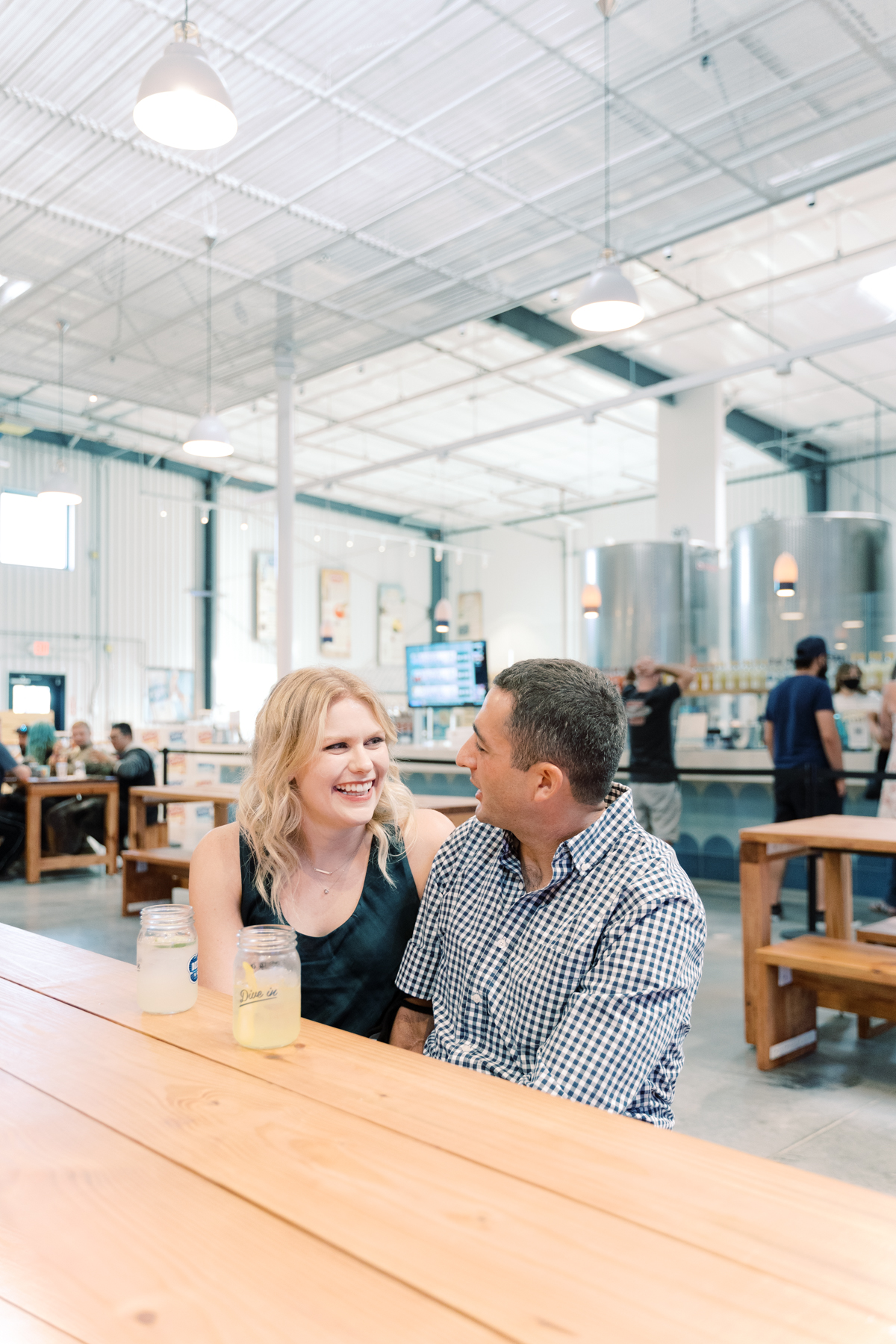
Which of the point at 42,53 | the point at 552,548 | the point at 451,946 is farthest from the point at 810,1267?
the point at 552,548

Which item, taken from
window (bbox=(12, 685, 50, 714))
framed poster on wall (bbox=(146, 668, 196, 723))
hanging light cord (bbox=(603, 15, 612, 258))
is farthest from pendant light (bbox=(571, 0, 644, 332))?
framed poster on wall (bbox=(146, 668, 196, 723))

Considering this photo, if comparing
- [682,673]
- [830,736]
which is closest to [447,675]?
[682,673]

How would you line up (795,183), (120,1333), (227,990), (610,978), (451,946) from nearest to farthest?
(120,1333) → (610,978) → (451,946) → (227,990) → (795,183)

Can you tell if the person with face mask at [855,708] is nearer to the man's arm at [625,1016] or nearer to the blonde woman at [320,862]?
Answer: the blonde woman at [320,862]

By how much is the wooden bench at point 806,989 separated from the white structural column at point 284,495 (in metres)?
6.49

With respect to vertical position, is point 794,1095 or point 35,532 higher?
point 35,532

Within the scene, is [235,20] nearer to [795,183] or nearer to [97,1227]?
[795,183]

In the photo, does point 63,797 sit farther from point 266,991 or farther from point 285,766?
point 266,991

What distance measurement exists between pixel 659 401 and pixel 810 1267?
1088 centimetres

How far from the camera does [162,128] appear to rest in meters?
4.02

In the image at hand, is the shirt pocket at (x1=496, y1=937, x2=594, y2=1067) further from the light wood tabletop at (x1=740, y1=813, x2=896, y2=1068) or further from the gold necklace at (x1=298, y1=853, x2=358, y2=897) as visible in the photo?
the light wood tabletop at (x1=740, y1=813, x2=896, y2=1068)

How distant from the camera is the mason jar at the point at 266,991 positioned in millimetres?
1187

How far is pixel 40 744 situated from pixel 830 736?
6883mm

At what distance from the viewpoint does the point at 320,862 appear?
1773 millimetres
